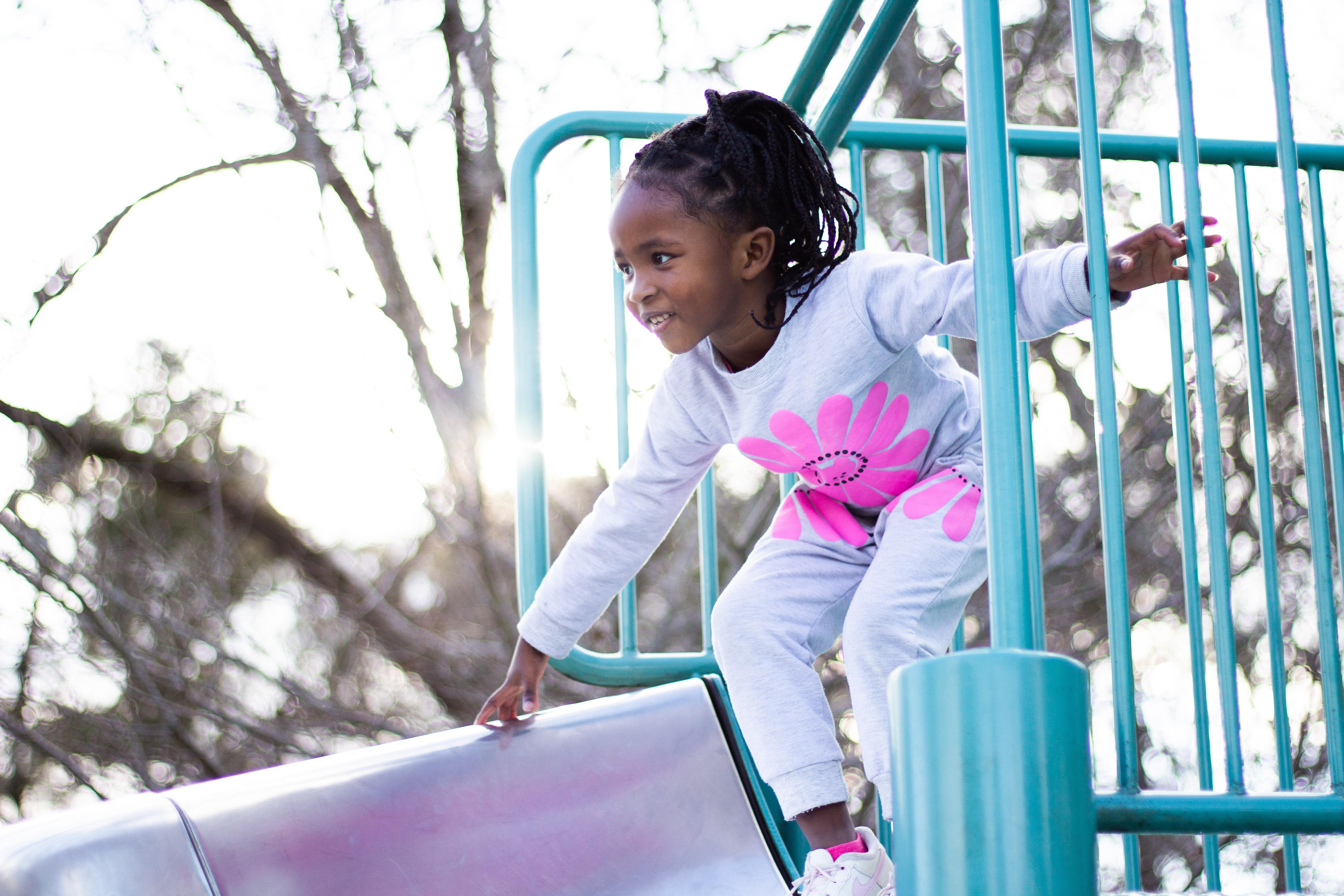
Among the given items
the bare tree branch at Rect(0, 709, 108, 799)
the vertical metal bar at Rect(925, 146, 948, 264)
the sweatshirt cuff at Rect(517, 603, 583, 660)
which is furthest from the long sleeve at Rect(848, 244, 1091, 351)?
the bare tree branch at Rect(0, 709, 108, 799)

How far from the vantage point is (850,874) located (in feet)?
3.51

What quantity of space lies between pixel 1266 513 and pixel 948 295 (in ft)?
1.20

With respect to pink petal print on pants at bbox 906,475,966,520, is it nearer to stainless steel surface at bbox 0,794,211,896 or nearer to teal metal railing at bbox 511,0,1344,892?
teal metal railing at bbox 511,0,1344,892

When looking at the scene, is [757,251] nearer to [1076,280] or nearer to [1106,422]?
[1076,280]

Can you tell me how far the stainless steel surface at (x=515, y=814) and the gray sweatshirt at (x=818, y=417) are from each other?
0.57 ft

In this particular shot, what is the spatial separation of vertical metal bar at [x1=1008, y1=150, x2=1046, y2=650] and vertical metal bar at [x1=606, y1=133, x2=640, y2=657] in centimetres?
A: 64

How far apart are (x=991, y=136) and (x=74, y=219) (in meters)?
3.85

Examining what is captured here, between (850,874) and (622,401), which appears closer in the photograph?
(850,874)

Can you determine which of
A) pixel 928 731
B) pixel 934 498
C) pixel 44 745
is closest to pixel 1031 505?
pixel 928 731

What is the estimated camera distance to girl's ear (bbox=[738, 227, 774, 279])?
4.29 ft

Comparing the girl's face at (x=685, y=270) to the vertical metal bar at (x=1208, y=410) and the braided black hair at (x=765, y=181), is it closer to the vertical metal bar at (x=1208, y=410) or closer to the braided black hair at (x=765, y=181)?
the braided black hair at (x=765, y=181)

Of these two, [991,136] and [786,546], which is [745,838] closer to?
[786,546]

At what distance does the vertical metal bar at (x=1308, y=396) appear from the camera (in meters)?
0.82

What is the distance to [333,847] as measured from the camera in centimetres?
105
